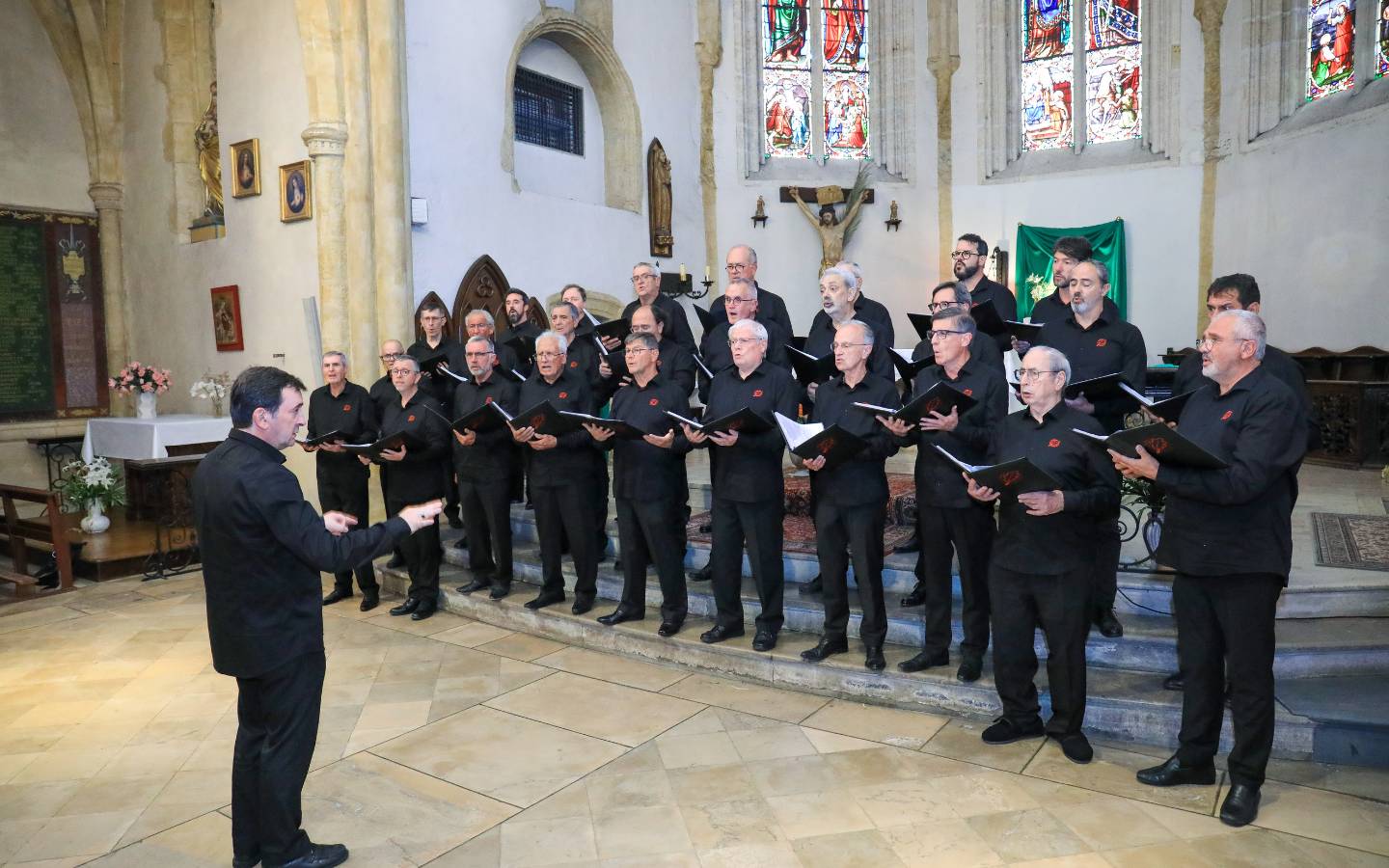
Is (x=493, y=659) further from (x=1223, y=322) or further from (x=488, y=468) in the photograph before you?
(x=1223, y=322)

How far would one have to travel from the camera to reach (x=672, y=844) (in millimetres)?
3350

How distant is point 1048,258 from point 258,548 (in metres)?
12.0

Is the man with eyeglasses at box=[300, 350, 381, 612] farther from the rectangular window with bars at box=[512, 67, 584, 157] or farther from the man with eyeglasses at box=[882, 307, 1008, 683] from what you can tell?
the rectangular window with bars at box=[512, 67, 584, 157]

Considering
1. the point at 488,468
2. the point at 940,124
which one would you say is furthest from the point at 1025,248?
the point at 488,468

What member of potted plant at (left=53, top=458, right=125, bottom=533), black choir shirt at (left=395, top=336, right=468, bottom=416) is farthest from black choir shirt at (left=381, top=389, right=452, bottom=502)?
potted plant at (left=53, top=458, right=125, bottom=533)

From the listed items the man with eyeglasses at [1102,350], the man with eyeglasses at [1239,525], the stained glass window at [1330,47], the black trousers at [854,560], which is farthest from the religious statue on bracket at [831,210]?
the man with eyeglasses at [1239,525]

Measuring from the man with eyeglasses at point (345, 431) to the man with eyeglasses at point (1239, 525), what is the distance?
192 inches

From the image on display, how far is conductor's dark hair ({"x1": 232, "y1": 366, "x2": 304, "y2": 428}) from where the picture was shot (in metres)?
2.97

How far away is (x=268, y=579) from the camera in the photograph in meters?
3.03

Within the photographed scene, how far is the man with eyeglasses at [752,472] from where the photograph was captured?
483cm

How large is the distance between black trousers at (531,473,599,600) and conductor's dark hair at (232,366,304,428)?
2.78m

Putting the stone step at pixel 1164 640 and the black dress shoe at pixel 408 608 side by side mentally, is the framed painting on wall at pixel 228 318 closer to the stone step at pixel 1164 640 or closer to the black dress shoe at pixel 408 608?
the black dress shoe at pixel 408 608

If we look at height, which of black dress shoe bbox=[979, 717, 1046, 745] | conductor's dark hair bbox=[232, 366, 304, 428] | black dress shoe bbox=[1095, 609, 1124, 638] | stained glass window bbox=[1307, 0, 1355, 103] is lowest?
black dress shoe bbox=[979, 717, 1046, 745]

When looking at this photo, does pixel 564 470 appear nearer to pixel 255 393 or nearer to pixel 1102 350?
pixel 255 393
